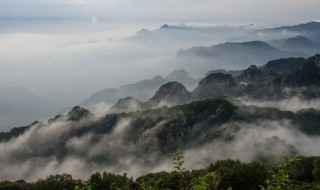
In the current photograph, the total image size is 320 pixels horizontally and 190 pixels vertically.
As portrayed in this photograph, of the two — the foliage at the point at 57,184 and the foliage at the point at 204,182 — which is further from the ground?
the foliage at the point at 204,182

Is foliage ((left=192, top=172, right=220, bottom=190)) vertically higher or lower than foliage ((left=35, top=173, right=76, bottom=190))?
higher

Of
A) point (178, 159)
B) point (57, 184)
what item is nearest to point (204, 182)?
point (178, 159)

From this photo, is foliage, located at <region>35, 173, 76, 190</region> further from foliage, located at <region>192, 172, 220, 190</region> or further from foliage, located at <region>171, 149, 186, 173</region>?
foliage, located at <region>171, 149, 186, 173</region>

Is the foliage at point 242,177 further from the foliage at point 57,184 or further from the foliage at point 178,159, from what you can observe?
the foliage at point 178,159

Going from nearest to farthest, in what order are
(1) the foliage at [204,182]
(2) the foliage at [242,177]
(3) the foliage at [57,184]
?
(1) the foliage at [204,182]
(2) the foliage at [242,177]
(3) the foliage at [57,184]

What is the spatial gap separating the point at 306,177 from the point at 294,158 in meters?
69.9

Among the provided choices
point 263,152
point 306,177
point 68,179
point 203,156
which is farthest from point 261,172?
point 203,156

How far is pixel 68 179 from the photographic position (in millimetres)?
106438

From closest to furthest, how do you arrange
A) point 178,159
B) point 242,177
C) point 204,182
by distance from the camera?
point 204,182 → point 178,159 → point 242,177

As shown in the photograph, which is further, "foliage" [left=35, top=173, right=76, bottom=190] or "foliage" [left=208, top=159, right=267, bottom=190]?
"foliage" [left=35, top=173, right=76, bottom=190]

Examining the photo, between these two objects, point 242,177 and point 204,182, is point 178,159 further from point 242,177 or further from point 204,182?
point 242,177

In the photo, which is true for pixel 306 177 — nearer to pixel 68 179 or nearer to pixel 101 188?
pixel 101 188

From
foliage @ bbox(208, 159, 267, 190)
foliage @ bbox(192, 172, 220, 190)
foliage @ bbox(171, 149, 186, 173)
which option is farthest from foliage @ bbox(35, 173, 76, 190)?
foliage @ bbox(171, 149, 186, 173)

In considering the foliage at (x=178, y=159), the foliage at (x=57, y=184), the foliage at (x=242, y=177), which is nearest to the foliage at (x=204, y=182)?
the foliage at (x=178, y=159)
